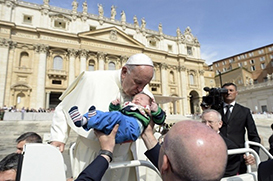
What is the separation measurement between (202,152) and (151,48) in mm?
30062

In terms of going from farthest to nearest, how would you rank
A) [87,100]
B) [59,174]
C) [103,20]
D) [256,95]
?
[256,95] → [103,20] → [87,100] → [59,174]

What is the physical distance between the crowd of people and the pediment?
23837 mm

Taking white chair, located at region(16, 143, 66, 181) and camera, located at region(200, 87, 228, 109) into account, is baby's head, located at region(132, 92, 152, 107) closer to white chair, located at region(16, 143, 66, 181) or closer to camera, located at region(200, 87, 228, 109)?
white chair, located at region(16, 143, 66, 181)

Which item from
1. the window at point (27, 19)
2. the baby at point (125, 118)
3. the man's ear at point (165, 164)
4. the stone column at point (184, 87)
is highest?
the window at point (27, 19)

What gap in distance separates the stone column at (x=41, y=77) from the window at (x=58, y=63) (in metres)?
1.48

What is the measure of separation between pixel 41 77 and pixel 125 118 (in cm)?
2286

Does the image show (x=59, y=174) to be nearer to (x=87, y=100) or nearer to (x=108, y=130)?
(x=108, y=130)

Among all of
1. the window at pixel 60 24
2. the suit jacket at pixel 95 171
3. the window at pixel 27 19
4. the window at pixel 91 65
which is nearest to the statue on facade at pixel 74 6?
the window at pixel 60 24

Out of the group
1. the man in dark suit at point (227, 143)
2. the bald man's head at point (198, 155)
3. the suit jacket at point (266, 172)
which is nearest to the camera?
the bald man's head at point (198, 155)

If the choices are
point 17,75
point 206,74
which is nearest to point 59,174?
point 17,75

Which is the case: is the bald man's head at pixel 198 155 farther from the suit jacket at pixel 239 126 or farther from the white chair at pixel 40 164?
the suit jacket at pixel 239 126

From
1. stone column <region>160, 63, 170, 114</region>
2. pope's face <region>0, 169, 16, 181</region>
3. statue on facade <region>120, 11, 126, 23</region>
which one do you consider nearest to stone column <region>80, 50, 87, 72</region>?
statue on facade <region>120, 11, 126, 23</region>

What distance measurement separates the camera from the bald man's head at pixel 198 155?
23.9 inches

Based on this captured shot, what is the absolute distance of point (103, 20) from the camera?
26.4m
